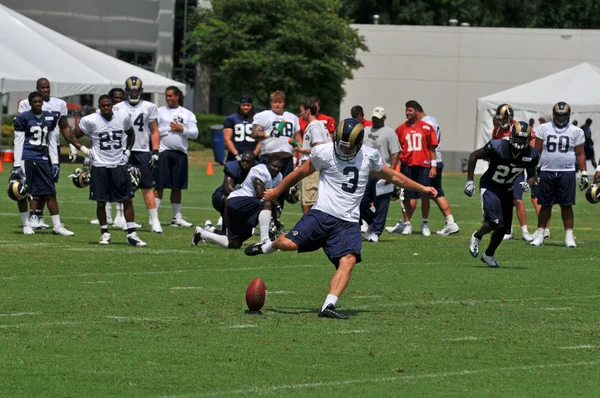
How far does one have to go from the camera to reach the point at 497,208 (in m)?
14.3

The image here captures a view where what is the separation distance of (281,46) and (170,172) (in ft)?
113

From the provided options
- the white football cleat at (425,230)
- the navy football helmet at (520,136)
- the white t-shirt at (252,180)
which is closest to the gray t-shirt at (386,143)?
the white football cleat at (425,230)

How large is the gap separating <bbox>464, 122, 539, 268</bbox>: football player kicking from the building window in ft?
136

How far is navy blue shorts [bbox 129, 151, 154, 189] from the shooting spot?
17.7 m

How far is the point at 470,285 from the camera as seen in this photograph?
1251 cm

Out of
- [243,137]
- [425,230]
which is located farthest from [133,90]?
[425,230]

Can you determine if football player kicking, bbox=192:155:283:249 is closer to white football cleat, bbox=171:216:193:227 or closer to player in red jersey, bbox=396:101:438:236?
white football cleat, bbox=171:216:193:227

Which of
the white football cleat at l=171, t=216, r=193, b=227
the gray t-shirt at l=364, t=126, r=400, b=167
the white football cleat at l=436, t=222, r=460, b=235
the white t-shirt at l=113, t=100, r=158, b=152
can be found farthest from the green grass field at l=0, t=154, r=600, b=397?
the white football cleat at l=171, t=216, r=193, b=227

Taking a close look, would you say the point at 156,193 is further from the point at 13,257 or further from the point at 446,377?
the point at 446,377

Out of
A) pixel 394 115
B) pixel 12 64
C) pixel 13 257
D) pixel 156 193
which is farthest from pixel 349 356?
pixel 394 115

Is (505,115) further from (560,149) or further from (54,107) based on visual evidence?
(54,107)

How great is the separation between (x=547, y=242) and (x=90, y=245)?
6710mm

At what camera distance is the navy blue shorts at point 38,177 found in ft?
56.9

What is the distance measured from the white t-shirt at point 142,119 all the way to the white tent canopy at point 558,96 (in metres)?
24.2
